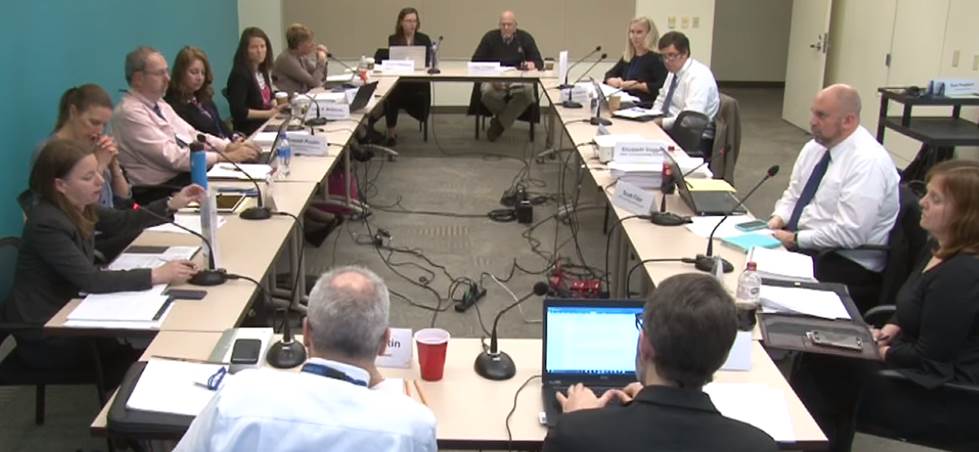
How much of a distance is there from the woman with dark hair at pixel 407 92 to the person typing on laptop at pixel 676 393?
660 cm

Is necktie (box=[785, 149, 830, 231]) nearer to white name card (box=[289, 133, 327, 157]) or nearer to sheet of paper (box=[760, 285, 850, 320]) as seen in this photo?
sheet of paper (box=[760, 285, 850, 320])

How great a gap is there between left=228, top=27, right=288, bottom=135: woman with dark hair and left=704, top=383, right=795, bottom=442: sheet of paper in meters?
4.24

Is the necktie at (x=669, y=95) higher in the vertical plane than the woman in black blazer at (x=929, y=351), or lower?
higher

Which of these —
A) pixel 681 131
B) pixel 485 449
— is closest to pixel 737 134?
pixel 681 131

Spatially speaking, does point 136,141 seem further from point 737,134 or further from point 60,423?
point 737,134

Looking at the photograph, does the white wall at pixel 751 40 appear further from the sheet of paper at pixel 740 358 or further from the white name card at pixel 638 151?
the sheet of paper at pixel 740 358

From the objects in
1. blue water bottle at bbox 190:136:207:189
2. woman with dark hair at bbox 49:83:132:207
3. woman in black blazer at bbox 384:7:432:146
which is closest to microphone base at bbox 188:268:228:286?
blue water bottle at bbox 190:136:207:189

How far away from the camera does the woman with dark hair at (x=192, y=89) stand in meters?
4.86

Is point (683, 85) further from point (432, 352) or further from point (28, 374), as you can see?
point (28, 374)

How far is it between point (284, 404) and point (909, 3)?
690 centimetres

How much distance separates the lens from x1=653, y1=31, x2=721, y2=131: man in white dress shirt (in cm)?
572

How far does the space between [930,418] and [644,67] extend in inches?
183

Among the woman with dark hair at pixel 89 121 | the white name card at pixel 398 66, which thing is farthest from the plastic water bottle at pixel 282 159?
the white name card at pixel 398 66

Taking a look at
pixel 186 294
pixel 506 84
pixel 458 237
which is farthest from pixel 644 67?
pixel 186 294
